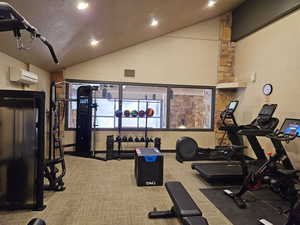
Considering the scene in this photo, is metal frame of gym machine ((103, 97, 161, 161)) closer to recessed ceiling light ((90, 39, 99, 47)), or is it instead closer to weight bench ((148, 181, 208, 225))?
recessed ceiling light ((90, 39, 99, 47))

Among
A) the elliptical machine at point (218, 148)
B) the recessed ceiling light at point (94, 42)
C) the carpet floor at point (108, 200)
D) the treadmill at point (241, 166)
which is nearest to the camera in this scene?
the carpet floor at point (108, 200)

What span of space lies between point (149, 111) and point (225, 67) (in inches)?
115

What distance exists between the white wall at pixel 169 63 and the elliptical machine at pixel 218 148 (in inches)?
34.2

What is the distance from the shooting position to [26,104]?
2699mm

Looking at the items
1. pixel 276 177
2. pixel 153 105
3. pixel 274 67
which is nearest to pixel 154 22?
pixel 153 105

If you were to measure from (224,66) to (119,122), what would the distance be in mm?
3809

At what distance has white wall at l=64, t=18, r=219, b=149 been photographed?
597 centimetres

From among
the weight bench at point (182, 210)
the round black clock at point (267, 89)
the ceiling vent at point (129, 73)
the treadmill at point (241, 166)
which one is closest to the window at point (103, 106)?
the ceiling vent at point (129, 73)

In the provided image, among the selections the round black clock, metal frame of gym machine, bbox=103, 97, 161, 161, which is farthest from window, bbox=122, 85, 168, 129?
the round black clock

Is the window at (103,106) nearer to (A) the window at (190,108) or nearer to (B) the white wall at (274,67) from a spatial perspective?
(A) the window at (190,108)

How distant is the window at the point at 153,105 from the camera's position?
19.8ft

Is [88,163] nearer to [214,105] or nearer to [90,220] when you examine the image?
[90,220]

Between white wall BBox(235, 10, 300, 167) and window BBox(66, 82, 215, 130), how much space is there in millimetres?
1153

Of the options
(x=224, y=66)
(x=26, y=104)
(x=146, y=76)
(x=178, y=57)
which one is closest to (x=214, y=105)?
(x=224, y=66)
